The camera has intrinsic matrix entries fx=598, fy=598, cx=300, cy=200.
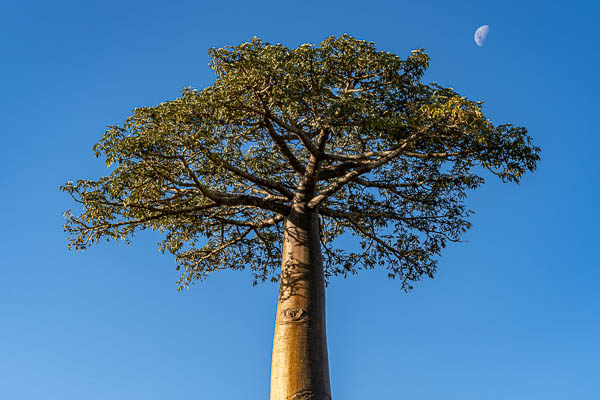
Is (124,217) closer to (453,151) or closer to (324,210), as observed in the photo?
(324,210)

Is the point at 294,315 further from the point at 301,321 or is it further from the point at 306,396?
the point at 306,396

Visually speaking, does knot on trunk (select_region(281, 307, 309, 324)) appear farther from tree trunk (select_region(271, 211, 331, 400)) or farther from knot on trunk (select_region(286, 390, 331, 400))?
knot on trunk (select_region(286, 390, 331, 400))

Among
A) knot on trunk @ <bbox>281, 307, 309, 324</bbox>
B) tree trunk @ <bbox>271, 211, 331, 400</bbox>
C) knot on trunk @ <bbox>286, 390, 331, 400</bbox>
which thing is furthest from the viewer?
knot on trunk @ <bbox>281, 307, 309, 324</bbox>

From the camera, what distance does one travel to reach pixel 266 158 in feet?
38.9

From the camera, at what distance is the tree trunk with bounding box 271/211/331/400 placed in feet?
28.6

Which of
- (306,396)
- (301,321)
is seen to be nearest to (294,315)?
(301,321)

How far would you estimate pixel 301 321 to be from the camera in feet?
30.0

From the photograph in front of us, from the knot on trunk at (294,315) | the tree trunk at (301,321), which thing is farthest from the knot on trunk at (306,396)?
the knot on trunk at (294,315)

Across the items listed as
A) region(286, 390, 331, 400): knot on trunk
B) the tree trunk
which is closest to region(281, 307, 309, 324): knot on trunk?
the tree trunk

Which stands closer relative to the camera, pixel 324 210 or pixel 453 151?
pixel 453 151

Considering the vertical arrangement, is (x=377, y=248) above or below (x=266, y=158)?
below

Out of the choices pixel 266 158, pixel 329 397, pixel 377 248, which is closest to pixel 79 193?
pixel 266 158

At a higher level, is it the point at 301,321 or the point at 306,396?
the point at 301,321

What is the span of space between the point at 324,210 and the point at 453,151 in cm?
266
